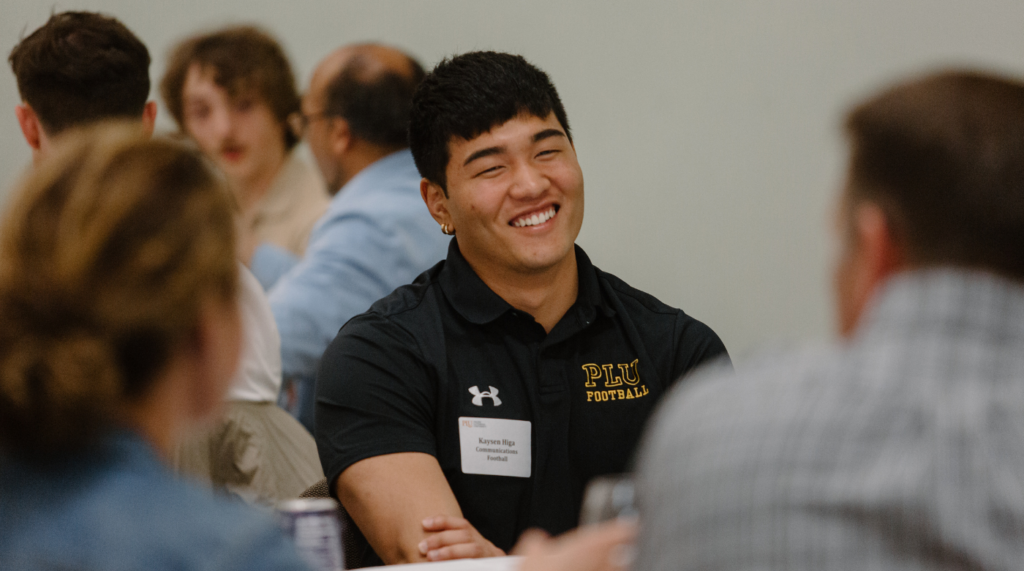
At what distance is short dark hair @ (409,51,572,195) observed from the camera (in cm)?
207

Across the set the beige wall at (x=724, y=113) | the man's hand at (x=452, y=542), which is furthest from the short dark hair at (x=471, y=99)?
the beige wall at (x=724, y=113)

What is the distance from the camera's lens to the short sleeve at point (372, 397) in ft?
5.90

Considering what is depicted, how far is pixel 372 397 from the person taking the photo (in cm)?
184

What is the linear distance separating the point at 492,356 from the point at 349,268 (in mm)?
828

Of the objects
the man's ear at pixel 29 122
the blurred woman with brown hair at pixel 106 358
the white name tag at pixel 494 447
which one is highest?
the man's ear at pixel 29 122

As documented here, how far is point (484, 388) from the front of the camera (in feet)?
6.30

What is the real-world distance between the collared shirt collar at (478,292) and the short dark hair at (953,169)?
1.23 m

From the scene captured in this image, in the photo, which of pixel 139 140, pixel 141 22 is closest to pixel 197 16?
pixel 141 22

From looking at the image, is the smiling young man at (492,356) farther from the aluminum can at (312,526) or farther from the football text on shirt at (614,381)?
the aluminum can at (312,526)

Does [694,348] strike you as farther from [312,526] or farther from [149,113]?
[149,113]

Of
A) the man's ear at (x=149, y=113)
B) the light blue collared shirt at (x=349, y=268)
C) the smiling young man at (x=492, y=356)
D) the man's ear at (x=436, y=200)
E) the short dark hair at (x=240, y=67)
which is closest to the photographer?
the smiling young man at (x=492, y=356)

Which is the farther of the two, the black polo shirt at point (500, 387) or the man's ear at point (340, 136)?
the man's ear at point (340, 136)

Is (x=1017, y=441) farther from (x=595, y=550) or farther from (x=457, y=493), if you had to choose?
(x=457, y=493)

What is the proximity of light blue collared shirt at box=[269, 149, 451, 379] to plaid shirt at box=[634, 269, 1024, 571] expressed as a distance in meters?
1.91
